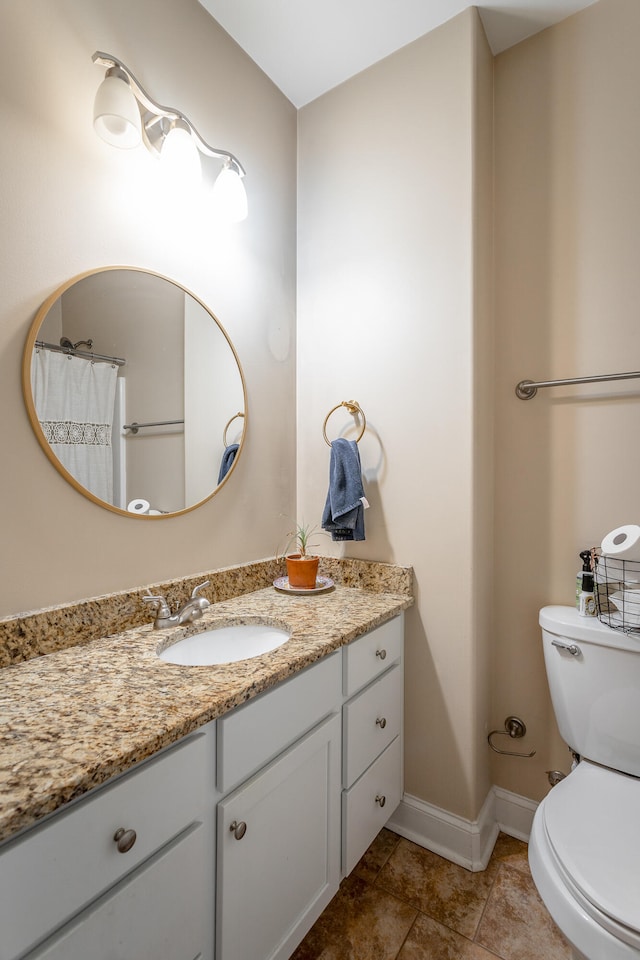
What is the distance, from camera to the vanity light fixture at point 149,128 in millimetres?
1119

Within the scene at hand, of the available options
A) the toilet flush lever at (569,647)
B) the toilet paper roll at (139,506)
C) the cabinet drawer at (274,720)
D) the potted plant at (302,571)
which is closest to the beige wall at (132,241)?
the toilet paper roll at (139,506)

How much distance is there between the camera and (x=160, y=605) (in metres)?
1.24

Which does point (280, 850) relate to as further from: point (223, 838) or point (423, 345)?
point (423, 345)

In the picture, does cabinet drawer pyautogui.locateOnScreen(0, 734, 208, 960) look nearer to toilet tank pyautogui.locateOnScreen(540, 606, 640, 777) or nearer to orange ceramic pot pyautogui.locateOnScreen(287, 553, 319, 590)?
orange ceramic pot pyautogui.locateOnScreen(287, 553, 319, 590)

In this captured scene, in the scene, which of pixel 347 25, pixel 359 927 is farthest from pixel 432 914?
pixel 347 25

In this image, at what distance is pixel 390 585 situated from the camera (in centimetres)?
160

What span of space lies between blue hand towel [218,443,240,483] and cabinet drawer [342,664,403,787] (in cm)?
79

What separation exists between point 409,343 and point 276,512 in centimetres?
78

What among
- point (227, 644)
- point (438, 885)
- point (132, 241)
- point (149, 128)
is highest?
point (149, 128)

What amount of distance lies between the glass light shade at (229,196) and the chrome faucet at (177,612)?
1192 millimetres

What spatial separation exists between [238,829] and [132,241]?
1408 millimetres

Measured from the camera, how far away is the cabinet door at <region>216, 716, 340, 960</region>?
88 cm

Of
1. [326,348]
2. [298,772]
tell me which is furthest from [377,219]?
[298,772]

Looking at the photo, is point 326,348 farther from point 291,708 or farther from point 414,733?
point 414,733
